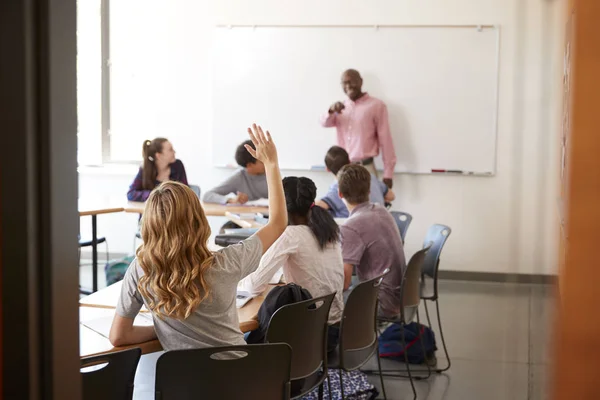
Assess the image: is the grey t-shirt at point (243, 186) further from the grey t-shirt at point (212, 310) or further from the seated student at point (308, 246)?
the grey t-shirt at point (212, 310)

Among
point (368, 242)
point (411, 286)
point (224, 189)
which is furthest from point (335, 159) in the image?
point (411, 286)

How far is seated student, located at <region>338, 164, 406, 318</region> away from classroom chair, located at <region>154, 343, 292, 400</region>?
148 centimetres

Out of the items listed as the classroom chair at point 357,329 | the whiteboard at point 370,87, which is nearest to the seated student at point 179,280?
the classroom chair at point 357,329

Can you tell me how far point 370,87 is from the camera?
638 cm

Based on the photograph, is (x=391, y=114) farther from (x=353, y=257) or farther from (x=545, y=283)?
(x=545, y=283)

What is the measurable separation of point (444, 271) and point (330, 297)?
13.7 ft

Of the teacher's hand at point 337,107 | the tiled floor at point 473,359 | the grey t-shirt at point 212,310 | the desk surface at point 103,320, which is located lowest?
the tiled floor at point 473,359

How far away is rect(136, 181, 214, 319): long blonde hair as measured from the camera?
2.15 m

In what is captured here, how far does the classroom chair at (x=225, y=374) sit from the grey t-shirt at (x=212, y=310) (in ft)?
0.52

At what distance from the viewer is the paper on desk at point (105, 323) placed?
2.31 m

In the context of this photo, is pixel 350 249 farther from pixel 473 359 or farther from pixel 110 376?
pixel 110 376

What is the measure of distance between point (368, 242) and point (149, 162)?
2.52 metres

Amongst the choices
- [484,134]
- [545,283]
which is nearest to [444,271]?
[484,134]

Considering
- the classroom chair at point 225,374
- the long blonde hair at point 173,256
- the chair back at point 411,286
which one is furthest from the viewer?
the chair back at point 411,286
